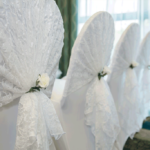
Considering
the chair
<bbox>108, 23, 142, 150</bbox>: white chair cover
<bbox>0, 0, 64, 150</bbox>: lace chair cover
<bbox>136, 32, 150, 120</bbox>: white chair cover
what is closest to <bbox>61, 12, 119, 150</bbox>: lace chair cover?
the chair

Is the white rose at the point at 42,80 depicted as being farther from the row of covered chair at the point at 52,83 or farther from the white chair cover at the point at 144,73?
the white chair cover at the point at 144,73

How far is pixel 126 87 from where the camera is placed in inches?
71.2

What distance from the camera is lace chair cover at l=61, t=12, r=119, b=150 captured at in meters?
1.05

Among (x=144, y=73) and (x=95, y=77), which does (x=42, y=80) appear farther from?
(x=144, y=73)

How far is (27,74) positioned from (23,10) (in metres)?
0.25

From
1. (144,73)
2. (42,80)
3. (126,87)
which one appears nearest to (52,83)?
(42,80)

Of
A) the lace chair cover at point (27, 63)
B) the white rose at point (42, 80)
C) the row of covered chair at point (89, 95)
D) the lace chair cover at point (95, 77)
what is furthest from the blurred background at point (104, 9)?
the white rose at point (42, 80)

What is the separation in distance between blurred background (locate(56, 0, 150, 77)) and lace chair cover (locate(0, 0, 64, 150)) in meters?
2.51

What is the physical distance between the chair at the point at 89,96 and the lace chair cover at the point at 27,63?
25cm

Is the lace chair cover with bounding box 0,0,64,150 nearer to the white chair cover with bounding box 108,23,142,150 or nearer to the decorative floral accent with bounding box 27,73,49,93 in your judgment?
the decorative floral accent with bounding box 27,73,49,93

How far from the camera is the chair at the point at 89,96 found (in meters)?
1.06

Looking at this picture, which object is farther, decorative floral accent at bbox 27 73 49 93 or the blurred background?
the blurred background

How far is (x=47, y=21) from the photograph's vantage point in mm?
877

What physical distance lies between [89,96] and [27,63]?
581mm
